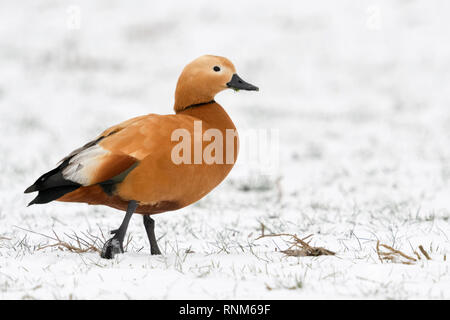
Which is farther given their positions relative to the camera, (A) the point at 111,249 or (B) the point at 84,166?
(A) the point at 111,249

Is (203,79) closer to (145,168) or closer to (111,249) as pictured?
(145,168)

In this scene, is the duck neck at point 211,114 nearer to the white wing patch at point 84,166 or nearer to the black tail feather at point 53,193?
the white wing patch at point 84,166

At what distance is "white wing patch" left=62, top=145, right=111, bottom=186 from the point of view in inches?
118

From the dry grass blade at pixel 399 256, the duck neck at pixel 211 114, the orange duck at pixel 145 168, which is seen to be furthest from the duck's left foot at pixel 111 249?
the dry grass blade at pixel 399 256

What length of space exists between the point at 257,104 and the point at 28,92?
17.4 feet

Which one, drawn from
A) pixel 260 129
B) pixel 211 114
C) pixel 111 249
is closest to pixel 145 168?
pixel 111 249

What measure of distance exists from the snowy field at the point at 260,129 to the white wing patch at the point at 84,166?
47cm

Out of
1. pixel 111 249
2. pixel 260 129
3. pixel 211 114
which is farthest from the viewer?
pixel 260 129

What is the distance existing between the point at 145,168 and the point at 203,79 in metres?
0.79

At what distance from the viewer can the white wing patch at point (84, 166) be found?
3004 millimetres

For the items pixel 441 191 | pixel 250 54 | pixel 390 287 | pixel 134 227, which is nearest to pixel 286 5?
pixel 250 54

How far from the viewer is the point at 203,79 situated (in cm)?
350

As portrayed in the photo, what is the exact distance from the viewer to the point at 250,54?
16.0m

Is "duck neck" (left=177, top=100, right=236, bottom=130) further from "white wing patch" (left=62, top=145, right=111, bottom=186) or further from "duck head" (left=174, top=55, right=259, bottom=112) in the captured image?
"white wing patch" (left=62, top=145, right=111, bottom=186)
